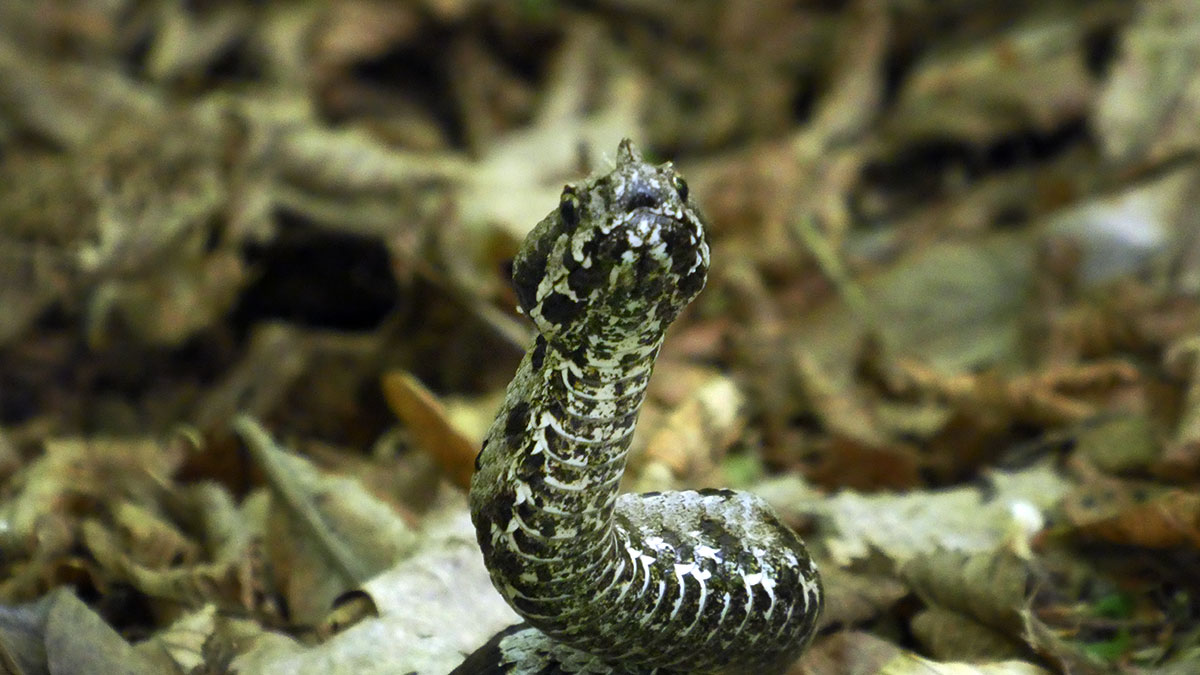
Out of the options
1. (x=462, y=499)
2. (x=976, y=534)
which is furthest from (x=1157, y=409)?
(x=462, y=499)

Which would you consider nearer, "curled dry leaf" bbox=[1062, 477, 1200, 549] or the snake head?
the snake head

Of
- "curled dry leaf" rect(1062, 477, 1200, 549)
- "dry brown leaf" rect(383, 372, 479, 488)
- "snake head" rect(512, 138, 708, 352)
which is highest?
"dry brown leaf" rect(383, 372, 479, 488)

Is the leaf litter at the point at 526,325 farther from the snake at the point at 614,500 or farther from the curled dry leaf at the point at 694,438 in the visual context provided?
the snake at the point at 614,500

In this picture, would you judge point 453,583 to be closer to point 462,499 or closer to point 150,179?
point 462,499

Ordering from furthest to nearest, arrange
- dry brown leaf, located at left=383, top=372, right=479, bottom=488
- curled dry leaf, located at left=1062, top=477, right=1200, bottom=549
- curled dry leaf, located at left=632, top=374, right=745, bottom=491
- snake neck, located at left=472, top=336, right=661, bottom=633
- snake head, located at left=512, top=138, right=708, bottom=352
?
curled dry leaf, located at left=632, top=374, right=745, bottom=491 → dry brown leaf, located at left=383, top=372, right=479, bottom=488 → curled dry leaf, located at left=1062, top=477, right=1200, bottom=549 → snake neck, located at left=472, top=336, right=661, bottom=633 → snake head, located at left=512, top=138, right=708, bottom=352

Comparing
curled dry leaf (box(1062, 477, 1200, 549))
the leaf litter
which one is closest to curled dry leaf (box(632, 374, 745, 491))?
the leaf litter

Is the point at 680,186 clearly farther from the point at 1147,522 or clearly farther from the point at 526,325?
the point at 526,325

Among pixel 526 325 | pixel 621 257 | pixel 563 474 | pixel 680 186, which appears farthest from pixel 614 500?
pixel 526 325

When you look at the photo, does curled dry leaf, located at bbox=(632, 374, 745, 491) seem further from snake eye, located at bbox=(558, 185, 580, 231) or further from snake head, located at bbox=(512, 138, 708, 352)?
snake eye, located at bbox=(558, 185, 580, 231)
